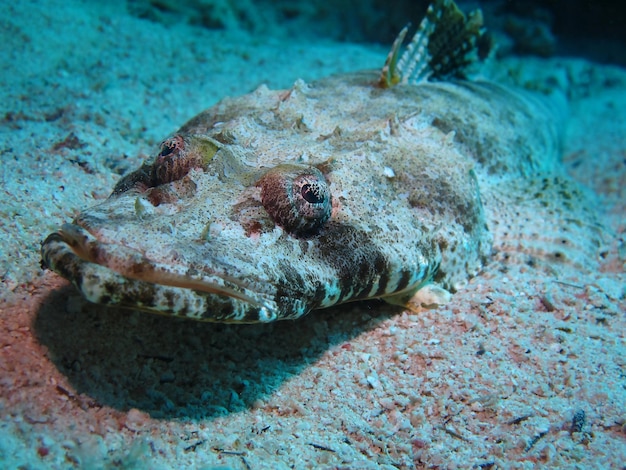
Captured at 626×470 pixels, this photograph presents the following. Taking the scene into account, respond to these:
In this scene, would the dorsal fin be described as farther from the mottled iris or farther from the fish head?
the mottled iris

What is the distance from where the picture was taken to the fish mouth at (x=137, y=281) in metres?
2.11

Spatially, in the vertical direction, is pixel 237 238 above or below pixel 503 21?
below

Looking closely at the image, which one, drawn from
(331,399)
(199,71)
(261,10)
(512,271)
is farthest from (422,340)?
(261,10)

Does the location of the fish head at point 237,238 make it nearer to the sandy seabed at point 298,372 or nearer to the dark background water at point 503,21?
the sandy seabed at point 298,372

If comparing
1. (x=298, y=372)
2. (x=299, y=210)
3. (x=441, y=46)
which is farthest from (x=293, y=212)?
(x=441, y=46)

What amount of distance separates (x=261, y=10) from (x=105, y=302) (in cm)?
1092

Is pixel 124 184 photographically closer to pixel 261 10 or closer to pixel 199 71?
pixel 199 71

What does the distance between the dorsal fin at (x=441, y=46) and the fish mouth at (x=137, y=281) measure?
12.8 feet

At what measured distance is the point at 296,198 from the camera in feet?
9.05

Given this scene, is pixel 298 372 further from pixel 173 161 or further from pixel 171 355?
pixel 173 161

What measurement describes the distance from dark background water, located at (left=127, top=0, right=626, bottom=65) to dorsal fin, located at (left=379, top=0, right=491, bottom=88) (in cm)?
601

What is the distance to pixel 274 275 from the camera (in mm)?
2521

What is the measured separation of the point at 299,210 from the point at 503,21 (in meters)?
12.0

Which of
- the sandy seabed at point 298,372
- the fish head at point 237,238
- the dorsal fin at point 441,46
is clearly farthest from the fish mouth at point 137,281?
the dorsal fin at point 441,46
